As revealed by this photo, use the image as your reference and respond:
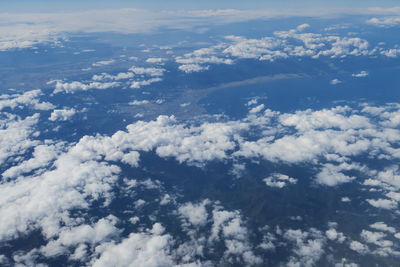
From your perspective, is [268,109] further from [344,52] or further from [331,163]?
[344,52]

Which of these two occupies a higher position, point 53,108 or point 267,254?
point 53,108

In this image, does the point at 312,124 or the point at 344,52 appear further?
the point at 344,52


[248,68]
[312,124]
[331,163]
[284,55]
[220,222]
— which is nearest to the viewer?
[220,222]

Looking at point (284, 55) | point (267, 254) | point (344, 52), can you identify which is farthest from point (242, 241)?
point (344, 52)

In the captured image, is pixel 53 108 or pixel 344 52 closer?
pixel 53 108

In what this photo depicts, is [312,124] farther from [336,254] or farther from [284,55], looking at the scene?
[284,55]

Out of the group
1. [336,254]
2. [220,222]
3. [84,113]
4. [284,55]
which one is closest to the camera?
[336,254]

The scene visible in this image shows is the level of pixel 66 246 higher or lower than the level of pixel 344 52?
lower

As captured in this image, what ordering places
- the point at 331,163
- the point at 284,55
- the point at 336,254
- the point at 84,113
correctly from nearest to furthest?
the point at 336,254
the point at 331,163
the point at 84,113
the point at 284,55

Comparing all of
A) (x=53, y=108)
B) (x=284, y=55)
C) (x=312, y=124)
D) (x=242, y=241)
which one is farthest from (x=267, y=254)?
(x=284, y=55)
